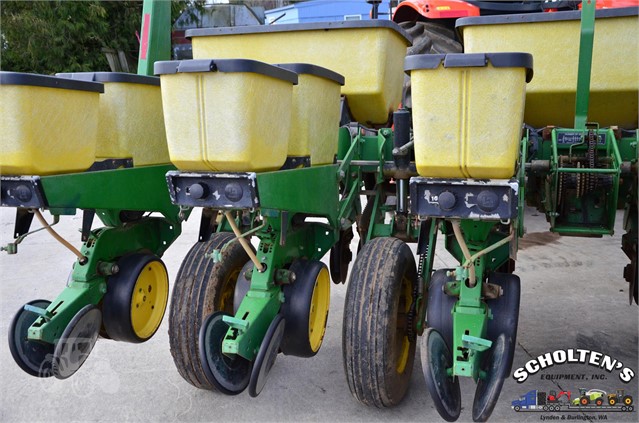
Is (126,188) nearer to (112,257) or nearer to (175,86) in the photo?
(112,257)

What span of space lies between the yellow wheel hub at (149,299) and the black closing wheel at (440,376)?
1.45 m

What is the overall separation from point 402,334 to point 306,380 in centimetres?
63

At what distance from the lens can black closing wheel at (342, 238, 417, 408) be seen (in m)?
2.59

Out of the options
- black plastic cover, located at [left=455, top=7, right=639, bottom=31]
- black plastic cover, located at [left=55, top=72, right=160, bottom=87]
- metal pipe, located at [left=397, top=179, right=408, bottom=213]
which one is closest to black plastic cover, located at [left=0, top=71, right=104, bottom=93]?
black plastic cover, located at [left=55, top=72, right=160, bottom=87]

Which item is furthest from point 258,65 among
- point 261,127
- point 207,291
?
point 207,291

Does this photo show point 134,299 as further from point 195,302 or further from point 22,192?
point 22,192

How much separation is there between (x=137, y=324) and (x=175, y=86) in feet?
4.41

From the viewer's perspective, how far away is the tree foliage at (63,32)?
920cm

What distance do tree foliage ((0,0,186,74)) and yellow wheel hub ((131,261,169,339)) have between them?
696 centimetres

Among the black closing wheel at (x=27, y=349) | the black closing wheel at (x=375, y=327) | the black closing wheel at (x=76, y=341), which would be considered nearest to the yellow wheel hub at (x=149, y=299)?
the black closing wheel at (x=76, y=341)

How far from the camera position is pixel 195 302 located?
2887 millimetres

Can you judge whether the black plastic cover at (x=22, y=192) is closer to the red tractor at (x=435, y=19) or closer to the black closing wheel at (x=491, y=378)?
the black closing wheel at (x=491, y=378)
